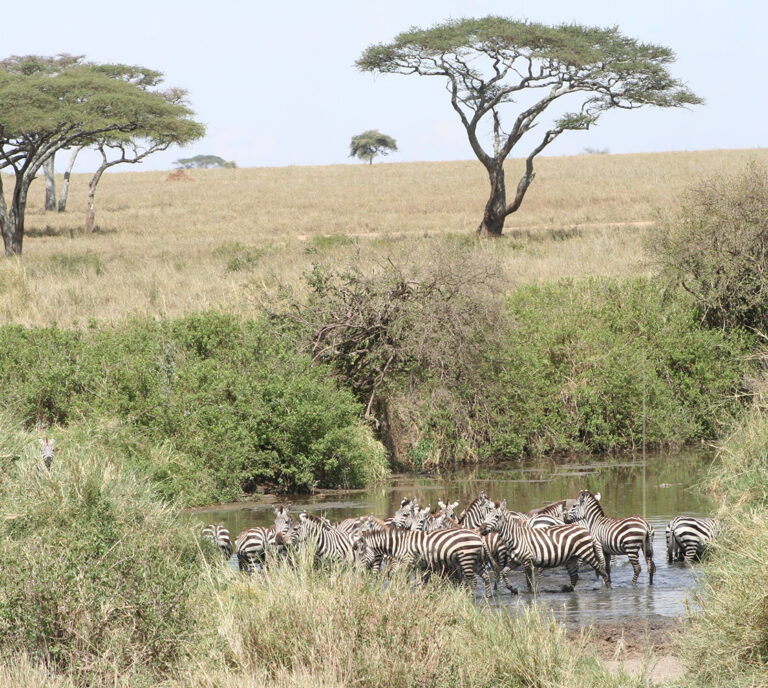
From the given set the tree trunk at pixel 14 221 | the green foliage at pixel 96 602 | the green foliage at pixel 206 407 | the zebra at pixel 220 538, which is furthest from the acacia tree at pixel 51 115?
the green foliage at pixel 96 602

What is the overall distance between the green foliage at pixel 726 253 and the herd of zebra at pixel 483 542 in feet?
43.2

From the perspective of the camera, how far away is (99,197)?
221 ft

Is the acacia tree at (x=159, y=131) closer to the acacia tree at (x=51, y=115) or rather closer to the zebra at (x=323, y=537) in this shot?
the acacia tree at (x=51, y=115)

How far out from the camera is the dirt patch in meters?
8.20

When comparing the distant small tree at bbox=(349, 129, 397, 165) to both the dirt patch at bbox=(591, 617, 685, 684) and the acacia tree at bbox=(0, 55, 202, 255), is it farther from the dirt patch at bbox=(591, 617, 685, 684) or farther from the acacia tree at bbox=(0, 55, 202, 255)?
the dirt patch at bbox=(591, 617, 685, 684)

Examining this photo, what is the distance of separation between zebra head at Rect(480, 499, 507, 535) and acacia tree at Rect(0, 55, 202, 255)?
29.3 m

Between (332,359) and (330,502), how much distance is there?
444 cm

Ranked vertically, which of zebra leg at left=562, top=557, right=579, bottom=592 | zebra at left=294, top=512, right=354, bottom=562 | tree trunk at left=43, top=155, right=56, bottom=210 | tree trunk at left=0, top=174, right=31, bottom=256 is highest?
tree trunk at left=43, top=155, right=56, bottom=210

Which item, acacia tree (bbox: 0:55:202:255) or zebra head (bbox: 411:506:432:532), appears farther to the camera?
acacia tree (bbox: 0:55:202:255)

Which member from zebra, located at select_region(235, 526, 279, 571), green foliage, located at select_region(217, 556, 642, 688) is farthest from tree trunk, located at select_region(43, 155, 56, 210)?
green foliage, located at select_region(217, 556, 642, 688)

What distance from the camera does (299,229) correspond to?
49.0 meters

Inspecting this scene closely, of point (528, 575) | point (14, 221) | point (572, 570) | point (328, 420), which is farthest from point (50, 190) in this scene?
point (572, 570)

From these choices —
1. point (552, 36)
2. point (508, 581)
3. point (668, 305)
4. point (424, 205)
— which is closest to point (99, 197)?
point (424, 205)

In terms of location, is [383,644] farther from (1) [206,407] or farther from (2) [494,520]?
(1) [206,407]
